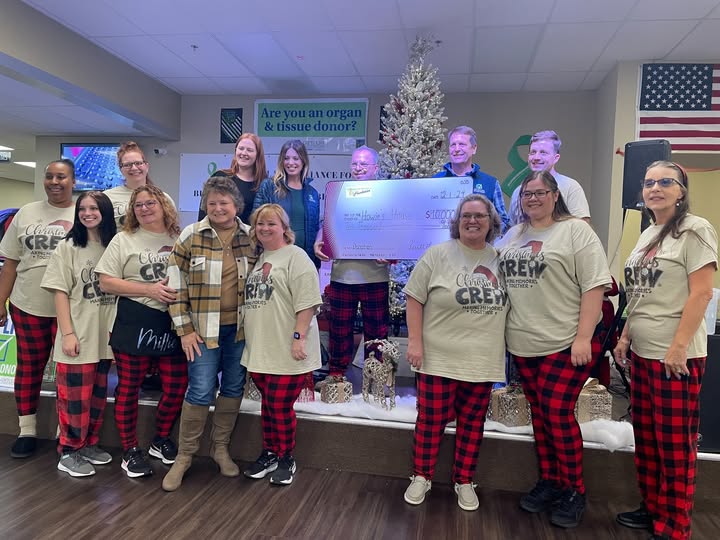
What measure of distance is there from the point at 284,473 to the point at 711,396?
2.25 m

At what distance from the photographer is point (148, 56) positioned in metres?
5.55

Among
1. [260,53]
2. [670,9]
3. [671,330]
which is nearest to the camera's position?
[671,330]

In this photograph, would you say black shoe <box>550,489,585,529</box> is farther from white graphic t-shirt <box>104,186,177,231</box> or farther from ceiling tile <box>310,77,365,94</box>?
ceiling tile <box>310,77,365,94</box>

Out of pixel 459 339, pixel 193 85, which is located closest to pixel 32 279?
pixel 459 339

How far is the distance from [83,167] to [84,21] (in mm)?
3387

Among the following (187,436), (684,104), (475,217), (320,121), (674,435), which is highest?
(320,121)

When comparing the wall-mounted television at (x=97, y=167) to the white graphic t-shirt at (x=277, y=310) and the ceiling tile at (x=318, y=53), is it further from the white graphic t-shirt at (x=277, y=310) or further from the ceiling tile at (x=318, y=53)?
the white graphic t-shirt at (x=277, y=310)

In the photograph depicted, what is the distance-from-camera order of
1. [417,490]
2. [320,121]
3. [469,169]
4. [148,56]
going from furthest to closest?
[320,121] < [148,56] < [469,169] < [417,490]

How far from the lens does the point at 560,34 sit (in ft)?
15.2

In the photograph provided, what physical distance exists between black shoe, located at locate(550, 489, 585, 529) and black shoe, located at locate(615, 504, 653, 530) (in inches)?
6.9

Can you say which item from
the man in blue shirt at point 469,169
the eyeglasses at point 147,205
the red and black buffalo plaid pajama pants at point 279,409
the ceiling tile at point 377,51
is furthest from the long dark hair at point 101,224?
the ceiling tile at point 377,51

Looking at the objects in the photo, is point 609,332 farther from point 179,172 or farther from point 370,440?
point 179,172

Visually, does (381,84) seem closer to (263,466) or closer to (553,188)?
(553,188)

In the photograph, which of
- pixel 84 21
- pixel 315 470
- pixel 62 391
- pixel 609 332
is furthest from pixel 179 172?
pixel 609 332
